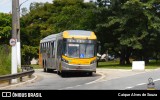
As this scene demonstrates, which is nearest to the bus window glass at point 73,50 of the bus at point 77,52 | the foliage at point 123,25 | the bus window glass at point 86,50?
the bus at point 77,52

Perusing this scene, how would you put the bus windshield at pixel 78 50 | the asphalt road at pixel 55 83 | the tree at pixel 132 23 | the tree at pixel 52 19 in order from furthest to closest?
the tree at pixel 52 19 < the tree at pixel 132 23 < the bus windshield at pixel 78 50 < the asphalt road at pixel 55 83

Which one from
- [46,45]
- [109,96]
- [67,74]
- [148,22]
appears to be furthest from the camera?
[148,22]

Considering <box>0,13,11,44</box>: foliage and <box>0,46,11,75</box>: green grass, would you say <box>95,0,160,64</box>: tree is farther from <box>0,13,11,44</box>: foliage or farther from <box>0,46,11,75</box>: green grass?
<box>0,46,11,75</box>: green grass

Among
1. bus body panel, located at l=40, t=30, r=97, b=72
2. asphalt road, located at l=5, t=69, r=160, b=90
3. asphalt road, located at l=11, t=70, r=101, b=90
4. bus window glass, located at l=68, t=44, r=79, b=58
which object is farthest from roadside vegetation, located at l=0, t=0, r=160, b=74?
asphalt road, located at l=5, t=69, r=160, b=90

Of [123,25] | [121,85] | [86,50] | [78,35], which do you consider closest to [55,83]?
[121,85]

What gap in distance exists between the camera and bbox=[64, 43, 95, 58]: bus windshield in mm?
29312

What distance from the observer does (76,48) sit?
29.4 meters

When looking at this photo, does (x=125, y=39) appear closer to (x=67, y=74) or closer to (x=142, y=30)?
(x=142, y=30)

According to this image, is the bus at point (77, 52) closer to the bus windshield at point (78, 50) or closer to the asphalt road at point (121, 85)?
the bus windshield at point (78, 50)

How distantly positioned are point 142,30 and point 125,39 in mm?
2224

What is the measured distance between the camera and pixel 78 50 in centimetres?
2941

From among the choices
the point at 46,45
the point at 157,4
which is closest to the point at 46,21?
the point at 157,4

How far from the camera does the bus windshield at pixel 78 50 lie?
1154 inches

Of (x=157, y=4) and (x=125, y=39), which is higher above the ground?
(x=157, y=4)
